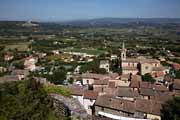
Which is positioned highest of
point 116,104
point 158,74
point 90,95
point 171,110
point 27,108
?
point 27,108

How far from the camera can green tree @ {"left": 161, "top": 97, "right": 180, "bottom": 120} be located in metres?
16.6

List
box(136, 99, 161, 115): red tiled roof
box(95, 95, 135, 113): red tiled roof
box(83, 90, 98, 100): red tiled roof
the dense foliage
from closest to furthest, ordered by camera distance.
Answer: the dense foliage, box(136, 99, 161, 115): red tiled roof, box(95, 95, 135, 113): red tiled roof, box(83, 90, 98, 100): red tiled roof

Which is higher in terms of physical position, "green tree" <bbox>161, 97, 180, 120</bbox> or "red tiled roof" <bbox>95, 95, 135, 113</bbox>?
"green tree" <bbox>161, 97, 180, 120</bbox>

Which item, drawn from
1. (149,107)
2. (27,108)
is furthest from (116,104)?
(27,108)

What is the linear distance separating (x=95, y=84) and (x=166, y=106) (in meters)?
11.1

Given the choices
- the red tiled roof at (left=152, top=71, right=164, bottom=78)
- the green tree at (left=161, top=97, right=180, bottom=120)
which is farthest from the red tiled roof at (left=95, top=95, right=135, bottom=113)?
the red tiled roof at (left=152, top=71, right=164, bottom=78)

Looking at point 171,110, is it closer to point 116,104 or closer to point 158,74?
point 116,104

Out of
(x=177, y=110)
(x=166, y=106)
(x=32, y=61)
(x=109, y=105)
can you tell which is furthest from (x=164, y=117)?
(x=32, y=61)

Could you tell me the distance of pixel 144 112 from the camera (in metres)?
19.4

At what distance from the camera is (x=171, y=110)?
17344 mm

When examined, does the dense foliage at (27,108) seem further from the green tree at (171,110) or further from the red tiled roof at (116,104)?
the red tiled roof at (116,104)

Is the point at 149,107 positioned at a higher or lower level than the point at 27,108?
lower

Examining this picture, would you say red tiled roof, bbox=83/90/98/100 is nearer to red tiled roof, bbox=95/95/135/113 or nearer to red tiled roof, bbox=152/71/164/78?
red tiled roof, bbox=95/95/135/113

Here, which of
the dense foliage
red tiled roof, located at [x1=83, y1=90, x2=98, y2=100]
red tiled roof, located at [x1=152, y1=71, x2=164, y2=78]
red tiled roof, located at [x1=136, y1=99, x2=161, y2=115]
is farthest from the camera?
red tiled roof, located at [x1=152, y1=71, x2=164, y2=78]
